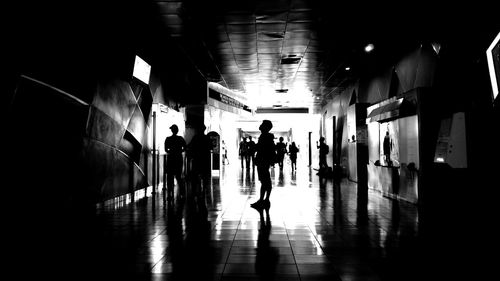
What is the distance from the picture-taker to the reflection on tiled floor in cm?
→ 321

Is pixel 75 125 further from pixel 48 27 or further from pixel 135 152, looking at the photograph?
pixel 135 152

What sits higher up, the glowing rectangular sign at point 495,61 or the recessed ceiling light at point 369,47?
the recessed ceiling light at point 369,47

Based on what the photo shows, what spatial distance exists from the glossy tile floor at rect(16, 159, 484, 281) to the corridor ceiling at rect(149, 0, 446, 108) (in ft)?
10.5

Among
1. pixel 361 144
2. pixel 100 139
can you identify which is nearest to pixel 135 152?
pixel 100 139

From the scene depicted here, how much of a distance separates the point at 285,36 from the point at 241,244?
4982mm

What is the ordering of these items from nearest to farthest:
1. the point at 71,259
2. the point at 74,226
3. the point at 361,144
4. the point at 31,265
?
1. the point at 31,265
2. the point at 71,259
3. the point at 74,226
4. the point at 361,144

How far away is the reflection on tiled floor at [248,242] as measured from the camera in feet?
10.5

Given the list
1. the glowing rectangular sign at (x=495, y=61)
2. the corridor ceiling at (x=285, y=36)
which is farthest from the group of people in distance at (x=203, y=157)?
the glowing rectangular sign at (x=495, y=61)

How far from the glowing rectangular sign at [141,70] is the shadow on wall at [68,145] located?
0.32 m

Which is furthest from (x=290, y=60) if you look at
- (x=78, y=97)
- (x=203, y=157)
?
(x=78, y=97)

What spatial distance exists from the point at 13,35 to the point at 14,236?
2.19m

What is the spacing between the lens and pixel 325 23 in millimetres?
7078

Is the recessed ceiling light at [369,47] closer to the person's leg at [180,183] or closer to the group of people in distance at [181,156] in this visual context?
the group of people in distance at [181,156]

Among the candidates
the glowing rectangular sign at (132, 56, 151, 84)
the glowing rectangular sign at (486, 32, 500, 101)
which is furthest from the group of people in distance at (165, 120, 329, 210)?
the glowing rectangular sign at (486, 32, 500, 101)
